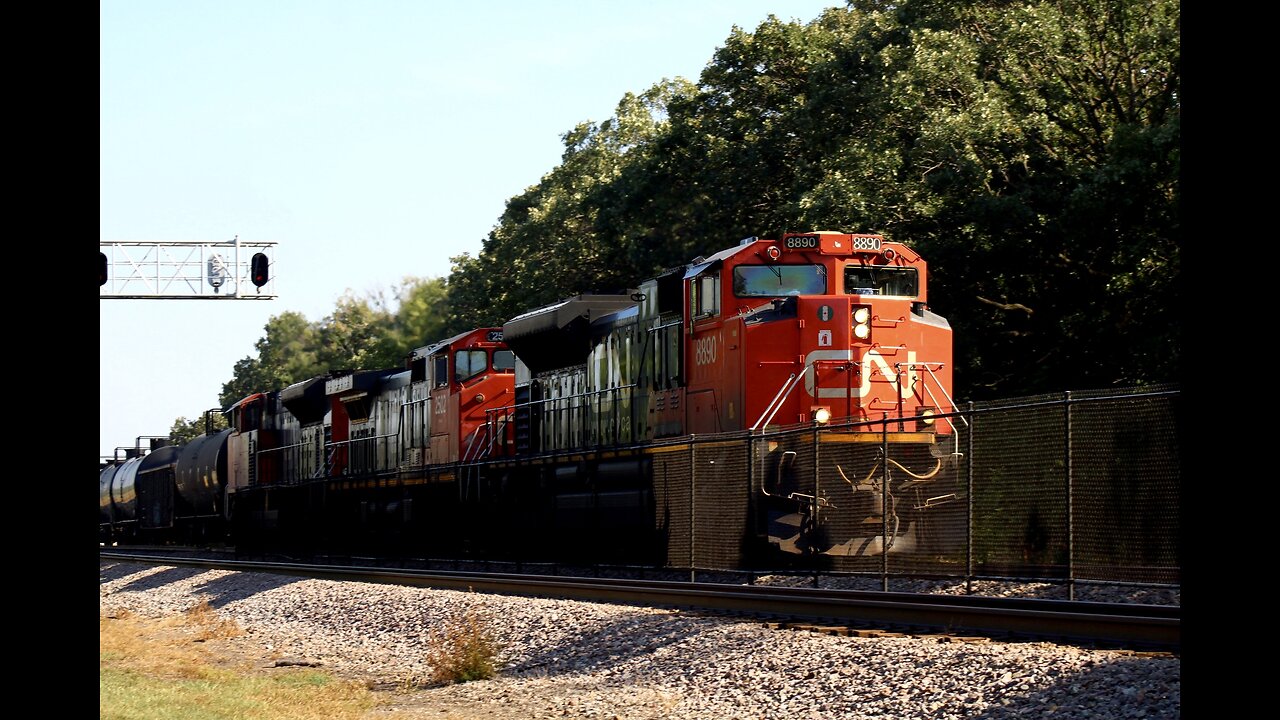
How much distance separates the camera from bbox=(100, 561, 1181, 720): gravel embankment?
866 centimetres

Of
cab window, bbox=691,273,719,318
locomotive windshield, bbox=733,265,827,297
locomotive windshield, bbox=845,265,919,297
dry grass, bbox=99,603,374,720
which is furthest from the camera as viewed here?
cab window, bbox=691,273,719,318

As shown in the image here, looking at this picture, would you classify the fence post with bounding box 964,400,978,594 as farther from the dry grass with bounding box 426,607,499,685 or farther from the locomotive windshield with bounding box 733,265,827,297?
the dry grass with bounding box 426,607,499,685

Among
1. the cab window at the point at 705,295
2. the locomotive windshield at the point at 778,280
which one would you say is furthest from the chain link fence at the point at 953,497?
the locomotive windshield at the point at 778,280

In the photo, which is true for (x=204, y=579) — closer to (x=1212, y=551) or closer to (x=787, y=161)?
(x=787, y=161)

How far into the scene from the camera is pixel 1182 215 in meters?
1.79

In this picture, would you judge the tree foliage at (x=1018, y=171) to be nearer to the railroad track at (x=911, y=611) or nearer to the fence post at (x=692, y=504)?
the fence post at (x=692, y=504)

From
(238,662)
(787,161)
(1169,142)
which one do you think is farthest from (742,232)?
(238,662)

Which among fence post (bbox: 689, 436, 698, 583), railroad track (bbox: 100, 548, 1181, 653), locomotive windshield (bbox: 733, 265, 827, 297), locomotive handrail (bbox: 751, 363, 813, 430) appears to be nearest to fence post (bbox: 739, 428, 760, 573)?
locomotive handrail (bbox: 751, 363, 813, 430)

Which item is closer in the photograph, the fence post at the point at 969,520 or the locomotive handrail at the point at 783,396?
the fence post at the point at 969,520

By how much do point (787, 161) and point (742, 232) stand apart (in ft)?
8.06

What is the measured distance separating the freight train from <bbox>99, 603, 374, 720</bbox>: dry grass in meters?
2.04

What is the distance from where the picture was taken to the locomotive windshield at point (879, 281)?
19.7m

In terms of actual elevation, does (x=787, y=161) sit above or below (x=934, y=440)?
above

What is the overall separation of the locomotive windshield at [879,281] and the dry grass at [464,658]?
7693 mm
